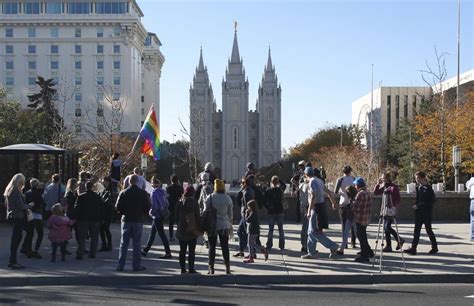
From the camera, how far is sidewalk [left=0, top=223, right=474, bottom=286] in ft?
39.2

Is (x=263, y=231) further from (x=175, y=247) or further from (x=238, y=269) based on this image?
(x=238, y=269)

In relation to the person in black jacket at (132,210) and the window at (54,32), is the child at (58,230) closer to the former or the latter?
the person in black jacket at (132,210)

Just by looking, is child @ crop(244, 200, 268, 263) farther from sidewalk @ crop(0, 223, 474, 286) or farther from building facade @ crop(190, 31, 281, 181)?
building facade @ crop(190, 31, 281, 181)

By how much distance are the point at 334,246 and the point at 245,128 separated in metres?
150

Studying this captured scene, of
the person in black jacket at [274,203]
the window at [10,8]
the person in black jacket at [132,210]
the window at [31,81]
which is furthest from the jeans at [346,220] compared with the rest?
the window at [10,8]

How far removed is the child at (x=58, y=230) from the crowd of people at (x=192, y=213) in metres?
0.02

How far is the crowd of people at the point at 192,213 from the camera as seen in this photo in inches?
478

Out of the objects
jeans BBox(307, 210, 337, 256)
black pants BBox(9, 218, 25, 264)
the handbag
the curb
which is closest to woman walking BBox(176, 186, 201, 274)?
the handbag

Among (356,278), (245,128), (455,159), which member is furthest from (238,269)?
(245,128)

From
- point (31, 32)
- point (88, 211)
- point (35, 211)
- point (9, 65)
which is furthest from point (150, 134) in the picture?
point (9, 65)

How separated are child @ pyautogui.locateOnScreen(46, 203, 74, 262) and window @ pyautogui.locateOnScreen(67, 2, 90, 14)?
10491cm

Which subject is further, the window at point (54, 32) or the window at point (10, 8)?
the window at point (54, 32)

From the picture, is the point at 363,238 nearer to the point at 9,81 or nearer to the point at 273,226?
the point at 273,226

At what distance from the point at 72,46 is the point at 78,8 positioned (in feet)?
21.7
